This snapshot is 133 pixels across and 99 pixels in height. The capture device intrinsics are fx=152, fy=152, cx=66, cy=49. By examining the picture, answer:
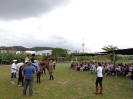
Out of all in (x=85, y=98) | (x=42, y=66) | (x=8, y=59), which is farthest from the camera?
(x=8, y=59)

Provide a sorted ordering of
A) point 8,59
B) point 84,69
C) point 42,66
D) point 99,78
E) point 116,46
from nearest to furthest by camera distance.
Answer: point 99,78, point 42,66, point 84,69, point 8,59, point 116,46

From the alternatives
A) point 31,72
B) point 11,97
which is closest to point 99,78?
point 31,72

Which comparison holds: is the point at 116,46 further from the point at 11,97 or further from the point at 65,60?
the point at 11,97

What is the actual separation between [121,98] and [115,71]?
8.60m

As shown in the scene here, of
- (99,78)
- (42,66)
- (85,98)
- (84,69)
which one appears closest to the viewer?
(85,98)

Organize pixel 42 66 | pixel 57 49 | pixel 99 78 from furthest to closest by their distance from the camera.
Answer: pixel 57 49, pixel 42 66, pixel 99 78

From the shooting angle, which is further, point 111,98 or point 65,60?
point 65,60

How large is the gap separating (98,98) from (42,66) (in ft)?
19.1

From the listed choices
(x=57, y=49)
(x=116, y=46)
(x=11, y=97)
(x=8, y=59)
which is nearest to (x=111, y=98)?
(x=11, y=97)

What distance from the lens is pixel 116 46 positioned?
49.8 meters

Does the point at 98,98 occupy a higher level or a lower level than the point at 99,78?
lower

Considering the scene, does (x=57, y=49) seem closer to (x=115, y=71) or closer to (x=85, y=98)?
(x=115, y=71)

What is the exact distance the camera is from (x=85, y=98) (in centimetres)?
714

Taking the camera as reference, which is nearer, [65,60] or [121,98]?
[121,98]
